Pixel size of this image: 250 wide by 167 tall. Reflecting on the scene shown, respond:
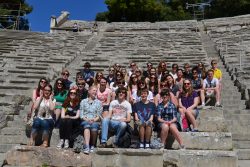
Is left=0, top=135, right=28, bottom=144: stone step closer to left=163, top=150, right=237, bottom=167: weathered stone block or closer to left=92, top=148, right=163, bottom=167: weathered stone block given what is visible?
left=92, top=148, right=163, bottom=167: weathered stone block

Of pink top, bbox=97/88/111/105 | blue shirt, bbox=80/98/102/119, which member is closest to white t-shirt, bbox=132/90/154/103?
pink top, bbox=97/88/111/105

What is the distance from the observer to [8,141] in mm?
8039

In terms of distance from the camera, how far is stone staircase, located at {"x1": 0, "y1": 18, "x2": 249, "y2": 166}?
21.2 feet

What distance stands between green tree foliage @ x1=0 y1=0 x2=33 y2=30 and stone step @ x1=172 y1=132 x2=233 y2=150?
28748 mm

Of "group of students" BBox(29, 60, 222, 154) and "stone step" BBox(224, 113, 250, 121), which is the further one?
"stone step" BBox(224, 113, 250, 121)

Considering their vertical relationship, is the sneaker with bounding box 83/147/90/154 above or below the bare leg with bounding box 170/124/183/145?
below

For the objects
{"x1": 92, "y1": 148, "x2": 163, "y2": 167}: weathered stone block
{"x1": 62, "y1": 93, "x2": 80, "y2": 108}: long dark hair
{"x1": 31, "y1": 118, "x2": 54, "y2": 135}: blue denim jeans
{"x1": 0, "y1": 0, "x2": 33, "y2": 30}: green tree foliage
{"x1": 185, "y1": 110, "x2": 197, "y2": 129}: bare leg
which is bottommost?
{"x1": 92, "y1": 148, "x2": 163, "y2": 167}: weathered stone block

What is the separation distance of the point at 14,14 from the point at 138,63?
25663 millimetres

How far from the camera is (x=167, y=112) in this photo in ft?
24.0

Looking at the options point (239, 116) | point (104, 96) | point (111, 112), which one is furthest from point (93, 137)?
point (239, 116)

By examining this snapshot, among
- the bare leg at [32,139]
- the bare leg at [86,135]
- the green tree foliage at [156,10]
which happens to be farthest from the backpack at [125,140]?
the green tree foliage at [156,10]

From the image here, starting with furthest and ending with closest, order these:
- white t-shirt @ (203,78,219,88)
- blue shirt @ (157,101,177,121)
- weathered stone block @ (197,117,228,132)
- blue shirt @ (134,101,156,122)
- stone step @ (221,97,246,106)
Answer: stone step @ (221,97,246,106), white t-shirt @ (203,78,219,88), weathered stone block @ (197,117,228,132), blue shirt @ (134,101,156,122), blue shirt @ (157,101,177,121)

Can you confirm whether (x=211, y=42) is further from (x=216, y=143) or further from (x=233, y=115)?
(x=216, y=143)

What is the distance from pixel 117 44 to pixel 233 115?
501 inches
